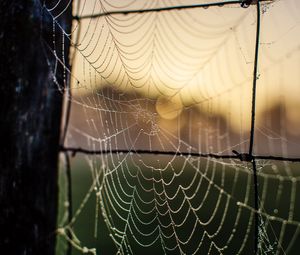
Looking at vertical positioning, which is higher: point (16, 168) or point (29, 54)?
point (29, 54)

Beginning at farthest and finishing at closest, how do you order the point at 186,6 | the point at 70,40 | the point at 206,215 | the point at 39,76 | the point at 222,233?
the point at 206,215
the point at 222,233
the point at 70,40
the point at 39,76
the point at 186,6

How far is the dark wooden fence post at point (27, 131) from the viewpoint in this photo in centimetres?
272

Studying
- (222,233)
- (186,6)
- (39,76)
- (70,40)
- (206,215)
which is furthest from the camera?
(206,215)

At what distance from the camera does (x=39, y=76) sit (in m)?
2.83

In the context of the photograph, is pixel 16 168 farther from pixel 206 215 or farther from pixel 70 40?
pixel 206 215

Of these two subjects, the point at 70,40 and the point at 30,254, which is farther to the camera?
the point at 70,40

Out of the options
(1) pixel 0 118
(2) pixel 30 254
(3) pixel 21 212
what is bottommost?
(2) pixel 30 254

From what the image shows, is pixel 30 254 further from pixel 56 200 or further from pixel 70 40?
pixel 70 40

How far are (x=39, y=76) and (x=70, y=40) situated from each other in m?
0.36

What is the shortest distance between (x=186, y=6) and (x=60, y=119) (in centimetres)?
105

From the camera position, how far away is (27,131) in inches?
109

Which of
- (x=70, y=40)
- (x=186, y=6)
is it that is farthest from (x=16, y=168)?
(x=186, y=6)

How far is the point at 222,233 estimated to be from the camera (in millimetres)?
14719

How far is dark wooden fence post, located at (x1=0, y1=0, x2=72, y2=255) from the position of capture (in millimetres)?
2719
